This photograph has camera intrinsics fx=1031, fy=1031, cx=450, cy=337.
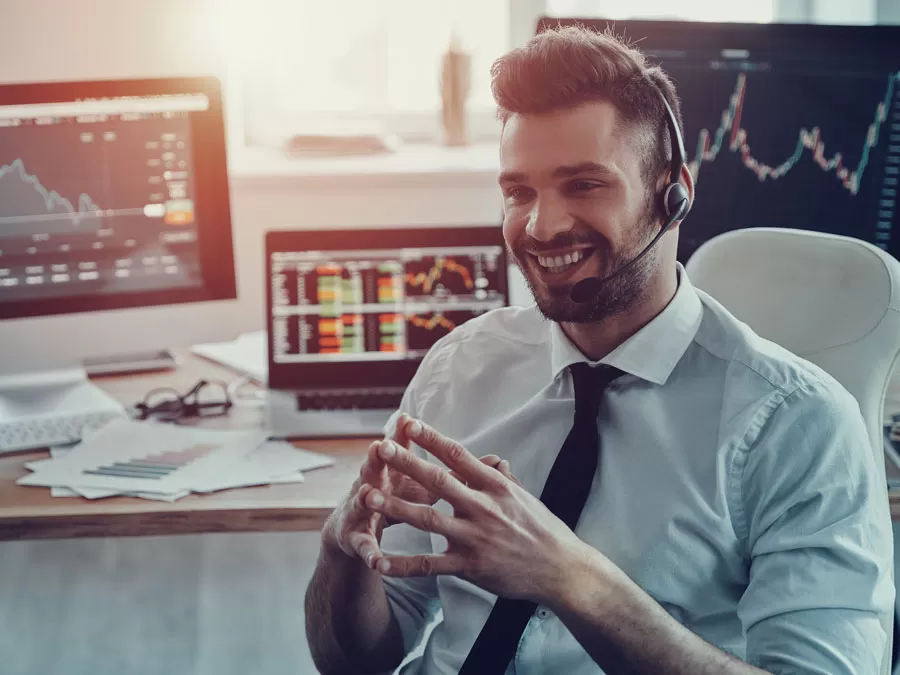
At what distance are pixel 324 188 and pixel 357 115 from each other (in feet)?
1.50

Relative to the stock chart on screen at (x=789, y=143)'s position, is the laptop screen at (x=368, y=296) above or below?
below

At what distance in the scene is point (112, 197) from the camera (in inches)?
68.2

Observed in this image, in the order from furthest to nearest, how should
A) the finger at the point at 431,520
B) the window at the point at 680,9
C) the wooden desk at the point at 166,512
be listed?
the window at the point at 680,9 → the wooden desk at the point at 166,512 → the finger at the point at 431,520

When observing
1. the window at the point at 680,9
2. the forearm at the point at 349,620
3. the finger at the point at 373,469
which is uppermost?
the window at the point at 680,9

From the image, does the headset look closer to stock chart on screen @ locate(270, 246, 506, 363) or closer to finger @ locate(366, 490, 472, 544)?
finger @ locate(366, 490, 472, 544)

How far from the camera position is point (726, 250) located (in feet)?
4.39

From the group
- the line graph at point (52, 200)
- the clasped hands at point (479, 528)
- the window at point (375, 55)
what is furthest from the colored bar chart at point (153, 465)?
the window at point (375, 55)

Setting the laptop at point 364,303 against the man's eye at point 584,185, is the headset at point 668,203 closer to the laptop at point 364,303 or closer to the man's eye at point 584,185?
the man's eye at point 584,185

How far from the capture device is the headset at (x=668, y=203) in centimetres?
111

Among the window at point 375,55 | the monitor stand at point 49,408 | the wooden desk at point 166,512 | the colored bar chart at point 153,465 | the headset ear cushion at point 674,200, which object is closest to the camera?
the headset ear cushion at point 674,200

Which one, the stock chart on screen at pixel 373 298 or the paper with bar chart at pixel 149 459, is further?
the stock chart on screen at pixel 373 298

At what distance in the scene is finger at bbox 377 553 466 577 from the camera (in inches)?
35.7

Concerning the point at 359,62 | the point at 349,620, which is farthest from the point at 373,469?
the point at 359,62

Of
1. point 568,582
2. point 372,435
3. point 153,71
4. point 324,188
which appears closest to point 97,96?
point 153,71
